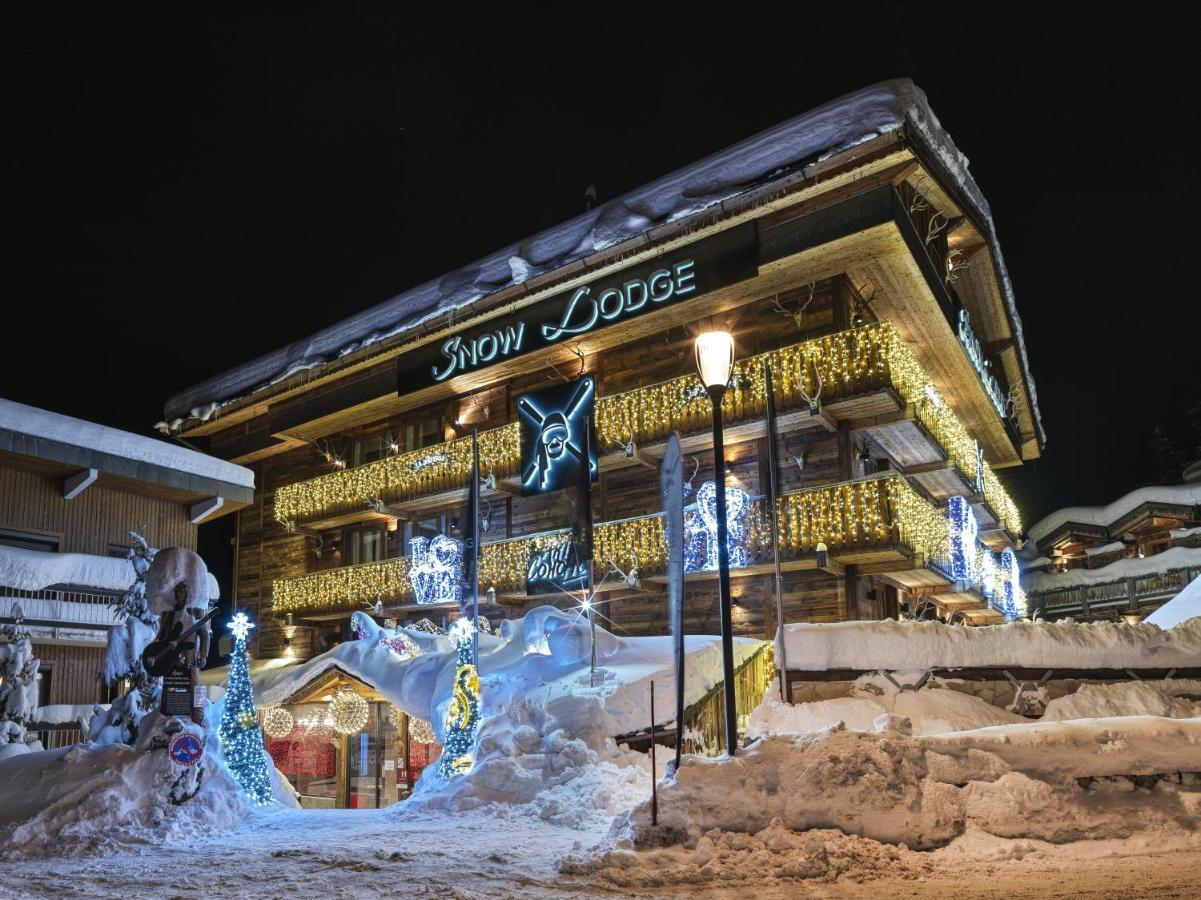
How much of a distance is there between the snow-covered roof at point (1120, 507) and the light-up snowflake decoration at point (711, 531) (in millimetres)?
27603

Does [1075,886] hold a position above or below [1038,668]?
below

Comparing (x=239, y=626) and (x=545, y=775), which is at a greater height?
(x=239, y=626)

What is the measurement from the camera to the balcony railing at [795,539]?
18031 mm

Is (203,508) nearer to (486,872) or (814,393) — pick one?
(814,393)

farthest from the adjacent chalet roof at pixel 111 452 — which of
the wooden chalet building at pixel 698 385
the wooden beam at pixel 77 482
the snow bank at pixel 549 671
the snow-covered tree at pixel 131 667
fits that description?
the snow bank at pixel 549 671

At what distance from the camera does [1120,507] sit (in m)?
41.2

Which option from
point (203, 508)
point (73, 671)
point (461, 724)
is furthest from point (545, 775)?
point (203, 508)

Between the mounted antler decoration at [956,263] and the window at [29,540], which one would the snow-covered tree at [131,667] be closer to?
the window at [29,540]

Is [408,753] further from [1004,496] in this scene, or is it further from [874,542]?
[1004,496]

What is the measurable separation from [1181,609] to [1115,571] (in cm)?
2539

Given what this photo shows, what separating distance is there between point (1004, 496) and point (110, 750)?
27.0 meters

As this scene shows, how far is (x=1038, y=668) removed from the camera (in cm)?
1184

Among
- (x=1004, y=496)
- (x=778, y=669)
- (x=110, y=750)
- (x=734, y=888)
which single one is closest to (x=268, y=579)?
(x=110, y=750)

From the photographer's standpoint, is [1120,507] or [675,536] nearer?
[675,536]
